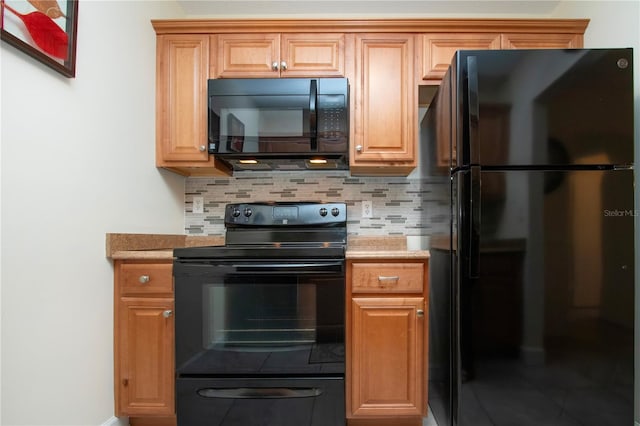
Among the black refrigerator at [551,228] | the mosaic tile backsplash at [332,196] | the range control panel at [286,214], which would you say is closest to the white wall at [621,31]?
the black refrigerator at [551,228]

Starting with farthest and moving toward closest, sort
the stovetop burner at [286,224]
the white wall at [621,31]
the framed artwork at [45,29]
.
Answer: the stovetop burner at [286,224]
the white wall at [621,31]
the framed artwork at [45,29]

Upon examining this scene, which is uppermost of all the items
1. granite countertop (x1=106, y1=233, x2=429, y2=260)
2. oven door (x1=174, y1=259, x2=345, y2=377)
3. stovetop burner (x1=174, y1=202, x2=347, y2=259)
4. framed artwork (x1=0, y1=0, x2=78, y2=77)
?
framed artwork (x1=0, y1=0, x2=78, y2=77)

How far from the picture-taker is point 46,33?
111cm

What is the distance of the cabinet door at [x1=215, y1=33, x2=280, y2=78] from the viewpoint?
1793mm

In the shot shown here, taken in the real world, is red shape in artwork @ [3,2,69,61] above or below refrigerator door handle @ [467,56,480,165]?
above

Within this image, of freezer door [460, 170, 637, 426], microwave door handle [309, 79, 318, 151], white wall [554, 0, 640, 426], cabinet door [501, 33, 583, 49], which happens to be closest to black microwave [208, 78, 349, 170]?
microwave door handle [309, 79, 318, 151]

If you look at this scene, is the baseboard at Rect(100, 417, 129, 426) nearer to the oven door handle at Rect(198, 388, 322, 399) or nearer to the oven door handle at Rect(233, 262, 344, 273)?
the oven door handle at Rect(198, 388, 322, 399)

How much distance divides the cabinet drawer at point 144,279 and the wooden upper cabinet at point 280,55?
1099 mm

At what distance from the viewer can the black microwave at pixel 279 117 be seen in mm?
1717

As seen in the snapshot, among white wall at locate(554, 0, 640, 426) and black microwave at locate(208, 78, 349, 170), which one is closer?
white wall at locate(554, 0, 640, 426)

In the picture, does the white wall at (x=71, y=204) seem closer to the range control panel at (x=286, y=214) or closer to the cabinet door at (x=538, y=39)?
the range control panel at (x=286, y=214)

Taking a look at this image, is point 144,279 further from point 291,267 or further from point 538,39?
point 538,39

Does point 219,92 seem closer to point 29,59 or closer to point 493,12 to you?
point 29,59

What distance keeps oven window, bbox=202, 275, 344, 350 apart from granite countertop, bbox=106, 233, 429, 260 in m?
0.23
